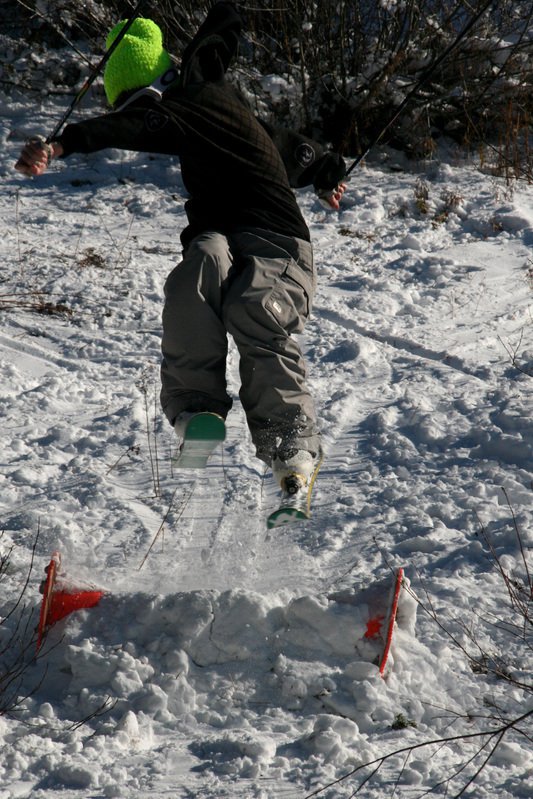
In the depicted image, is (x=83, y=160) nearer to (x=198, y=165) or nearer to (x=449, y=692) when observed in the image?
(x=198, y=165)

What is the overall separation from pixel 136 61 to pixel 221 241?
0.87 metres

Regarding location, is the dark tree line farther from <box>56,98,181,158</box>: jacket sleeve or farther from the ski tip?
the ski tip

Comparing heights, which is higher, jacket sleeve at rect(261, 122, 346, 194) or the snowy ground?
jacket sleeve at rect(261, 122, 346, 194)

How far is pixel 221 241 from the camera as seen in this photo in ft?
A: 10.9

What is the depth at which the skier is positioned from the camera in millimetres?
3125

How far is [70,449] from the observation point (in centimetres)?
434

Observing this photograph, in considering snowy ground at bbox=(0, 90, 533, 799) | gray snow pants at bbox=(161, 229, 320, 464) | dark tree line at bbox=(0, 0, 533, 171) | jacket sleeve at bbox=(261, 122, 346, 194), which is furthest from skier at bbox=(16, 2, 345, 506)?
dark tree line at bbox=(0, 0, 533, 171)

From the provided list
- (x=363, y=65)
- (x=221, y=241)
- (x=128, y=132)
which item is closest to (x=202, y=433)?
(x=221, y=241)

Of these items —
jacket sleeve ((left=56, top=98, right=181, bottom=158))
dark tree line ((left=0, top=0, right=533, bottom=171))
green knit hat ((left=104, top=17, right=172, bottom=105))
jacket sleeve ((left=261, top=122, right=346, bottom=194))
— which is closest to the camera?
jacket sleeve ((left=56, top=98, right=181, bottom=158))

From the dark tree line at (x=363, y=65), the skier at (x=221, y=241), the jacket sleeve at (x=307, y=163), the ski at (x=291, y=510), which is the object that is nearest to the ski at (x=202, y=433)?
the skier at (x=221, y=241)

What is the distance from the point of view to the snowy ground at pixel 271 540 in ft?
8.48

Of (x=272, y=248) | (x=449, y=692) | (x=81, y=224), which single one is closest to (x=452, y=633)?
(x=449, y=692)

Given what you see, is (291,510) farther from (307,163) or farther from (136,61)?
(136,61)

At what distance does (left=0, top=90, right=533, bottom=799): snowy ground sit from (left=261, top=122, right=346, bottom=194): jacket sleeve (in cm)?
149
